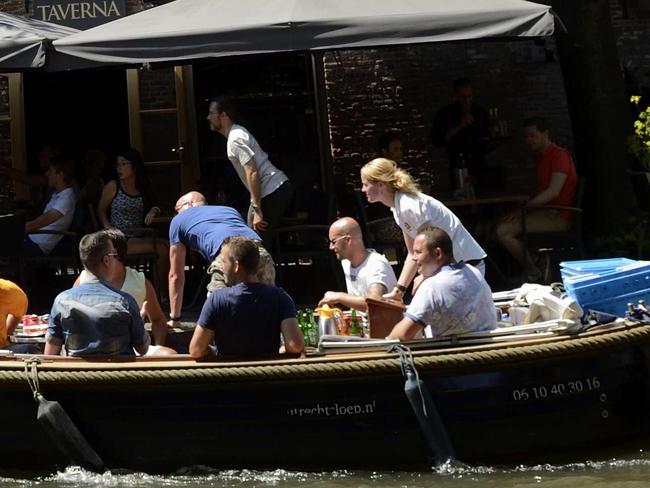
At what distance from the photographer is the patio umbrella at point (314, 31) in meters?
9.79

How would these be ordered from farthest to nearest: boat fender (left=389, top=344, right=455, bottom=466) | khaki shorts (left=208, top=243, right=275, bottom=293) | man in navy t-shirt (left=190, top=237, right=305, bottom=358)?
khaki shorts (left=208, top=243, right=275, bottom=293) → man in navy t-shirt (left=190, top=237, right=305, bottom=358) → boat fender (left=389, top=344, right=455, bottom=466)

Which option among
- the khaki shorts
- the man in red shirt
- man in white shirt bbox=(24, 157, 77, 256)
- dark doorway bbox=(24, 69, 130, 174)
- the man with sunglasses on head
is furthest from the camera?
dark doorway bbox=(24, 69, 130, 174)

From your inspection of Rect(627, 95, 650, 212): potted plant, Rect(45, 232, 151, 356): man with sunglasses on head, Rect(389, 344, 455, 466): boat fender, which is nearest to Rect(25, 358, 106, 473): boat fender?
Rect(45, 232, 151, 356): man with sunglasses on head

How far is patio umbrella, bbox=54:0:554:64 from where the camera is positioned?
385 inches

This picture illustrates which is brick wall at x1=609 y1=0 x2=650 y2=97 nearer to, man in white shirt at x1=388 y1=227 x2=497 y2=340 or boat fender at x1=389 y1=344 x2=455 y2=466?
man in white shirt at x1=388 y1=227 x2=497 y2=340

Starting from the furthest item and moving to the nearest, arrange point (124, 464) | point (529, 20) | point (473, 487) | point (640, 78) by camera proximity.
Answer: point (640, 78) < point (529, 20) < point (124, 464) < point (473, 487)

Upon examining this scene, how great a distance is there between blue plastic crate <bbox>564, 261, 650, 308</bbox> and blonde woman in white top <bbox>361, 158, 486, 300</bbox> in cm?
79

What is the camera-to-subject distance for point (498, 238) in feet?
35.9

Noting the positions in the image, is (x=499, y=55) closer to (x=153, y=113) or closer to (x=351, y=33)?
(x=153, y=113)

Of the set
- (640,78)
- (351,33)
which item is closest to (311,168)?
(640,78)

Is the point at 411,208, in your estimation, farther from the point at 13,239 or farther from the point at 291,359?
the point at 13,239

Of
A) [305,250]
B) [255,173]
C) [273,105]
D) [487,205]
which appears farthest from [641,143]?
[273,105]

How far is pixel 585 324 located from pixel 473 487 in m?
1.05

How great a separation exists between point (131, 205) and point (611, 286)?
470 centimetres
